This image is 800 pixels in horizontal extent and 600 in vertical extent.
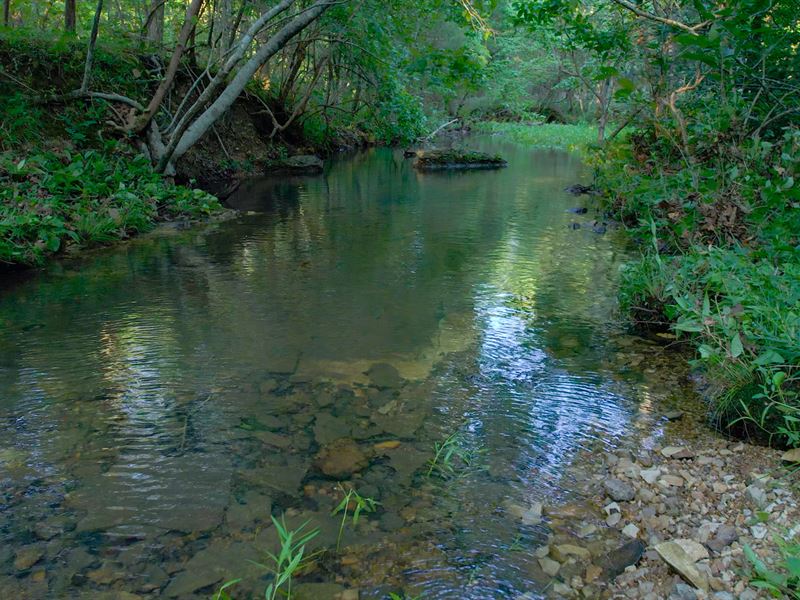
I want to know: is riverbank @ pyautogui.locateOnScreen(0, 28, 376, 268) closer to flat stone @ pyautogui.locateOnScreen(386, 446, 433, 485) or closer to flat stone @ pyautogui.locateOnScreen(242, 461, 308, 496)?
flat stone @ pyautogui.locateOnScreen(242, 461, 308, 496)

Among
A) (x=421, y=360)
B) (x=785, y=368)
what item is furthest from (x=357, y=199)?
(x=785, y=368)

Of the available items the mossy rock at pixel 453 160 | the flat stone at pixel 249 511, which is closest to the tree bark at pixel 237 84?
the mossy rock at pixel 453 160

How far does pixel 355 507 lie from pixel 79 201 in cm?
710

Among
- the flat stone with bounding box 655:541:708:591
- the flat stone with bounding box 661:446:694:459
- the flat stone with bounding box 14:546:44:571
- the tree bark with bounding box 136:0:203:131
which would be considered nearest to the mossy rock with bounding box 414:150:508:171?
the tree bark with bounding box 136:0:203:131

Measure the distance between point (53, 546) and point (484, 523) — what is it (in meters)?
1.92

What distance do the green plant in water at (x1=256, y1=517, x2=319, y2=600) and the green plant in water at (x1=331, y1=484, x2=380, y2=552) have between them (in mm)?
143

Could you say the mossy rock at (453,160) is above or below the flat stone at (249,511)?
above

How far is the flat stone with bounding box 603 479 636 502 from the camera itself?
9.68ft

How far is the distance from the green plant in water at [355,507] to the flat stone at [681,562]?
1.29 meters

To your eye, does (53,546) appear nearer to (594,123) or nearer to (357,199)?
(357,199)

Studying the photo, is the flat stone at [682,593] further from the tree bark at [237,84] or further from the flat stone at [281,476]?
the tree bark at [237,84]

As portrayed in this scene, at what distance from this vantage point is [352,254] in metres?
7.79

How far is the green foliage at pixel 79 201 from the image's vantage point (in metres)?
6.85

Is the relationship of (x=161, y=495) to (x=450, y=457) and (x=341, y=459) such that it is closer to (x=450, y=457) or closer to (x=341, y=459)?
(x=341, y=459)
